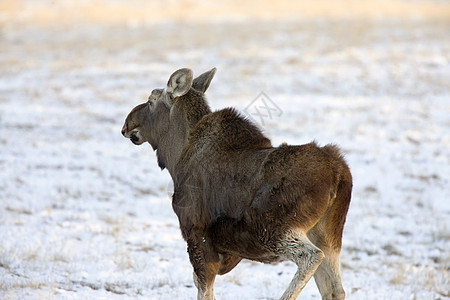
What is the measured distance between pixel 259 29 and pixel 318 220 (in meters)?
28.2

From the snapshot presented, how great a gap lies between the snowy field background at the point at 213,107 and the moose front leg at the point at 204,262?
1217 mm

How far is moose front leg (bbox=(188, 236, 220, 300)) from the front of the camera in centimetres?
486

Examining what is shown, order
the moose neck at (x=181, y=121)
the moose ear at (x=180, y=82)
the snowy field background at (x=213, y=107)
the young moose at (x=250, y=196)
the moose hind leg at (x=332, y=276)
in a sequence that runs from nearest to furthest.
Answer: the young moose at (x=250, y=196) < the moose hind leg at (x=332, y=276) < the moose ear at (x=180, y=82) < the moose neck at (x=181, y=121) < the snowy field background at (x=213, y=107)

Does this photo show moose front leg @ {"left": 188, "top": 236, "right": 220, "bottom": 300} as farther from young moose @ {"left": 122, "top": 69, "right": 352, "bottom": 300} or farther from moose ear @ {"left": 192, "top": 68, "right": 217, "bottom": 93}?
moose ear @ {"left": 192, "top": 68, "right": 217, "bottom": 93}

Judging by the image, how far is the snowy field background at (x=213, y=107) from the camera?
718 centimetres

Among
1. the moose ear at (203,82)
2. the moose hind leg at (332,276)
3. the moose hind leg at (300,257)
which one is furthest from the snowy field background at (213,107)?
the moose hind leg at (300,257)

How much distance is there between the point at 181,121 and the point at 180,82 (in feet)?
1.28

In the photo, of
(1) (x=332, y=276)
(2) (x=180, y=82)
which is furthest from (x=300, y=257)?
(2) (x=180, y=82)

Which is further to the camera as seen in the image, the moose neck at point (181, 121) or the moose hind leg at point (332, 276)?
the moose neck at point (181, 121)

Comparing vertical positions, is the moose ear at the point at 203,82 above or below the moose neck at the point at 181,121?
above

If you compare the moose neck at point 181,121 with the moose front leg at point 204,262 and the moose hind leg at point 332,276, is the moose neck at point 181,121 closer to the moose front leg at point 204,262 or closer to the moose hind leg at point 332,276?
the moose front leg at point 204,262

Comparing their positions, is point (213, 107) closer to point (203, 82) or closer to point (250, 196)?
point (203, 82)

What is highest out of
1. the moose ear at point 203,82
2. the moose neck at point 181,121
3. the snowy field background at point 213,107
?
the moose ear at point 203,82

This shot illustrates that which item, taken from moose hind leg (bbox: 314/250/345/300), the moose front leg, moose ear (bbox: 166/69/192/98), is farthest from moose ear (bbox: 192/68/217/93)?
moose hind leg (bbox: 314/250/345/300)
